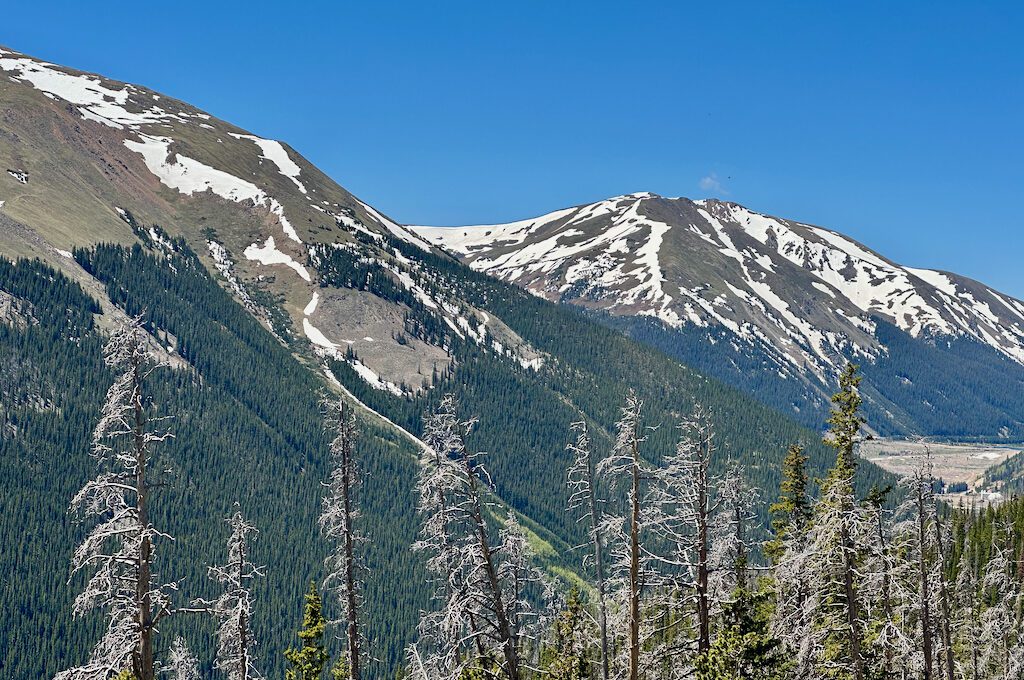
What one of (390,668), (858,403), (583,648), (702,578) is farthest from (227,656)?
(390,668)

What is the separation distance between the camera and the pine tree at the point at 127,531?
18.5m

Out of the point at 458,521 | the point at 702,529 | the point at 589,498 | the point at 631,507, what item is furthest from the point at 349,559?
the point at 702,529

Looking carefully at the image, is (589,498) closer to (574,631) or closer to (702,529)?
(702,529)

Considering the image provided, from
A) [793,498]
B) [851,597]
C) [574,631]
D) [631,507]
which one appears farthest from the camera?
[574,631]

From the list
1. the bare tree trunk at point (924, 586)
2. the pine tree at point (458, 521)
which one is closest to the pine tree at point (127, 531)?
the pine tree at point (458, 521)

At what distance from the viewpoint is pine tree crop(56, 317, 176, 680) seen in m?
18.5

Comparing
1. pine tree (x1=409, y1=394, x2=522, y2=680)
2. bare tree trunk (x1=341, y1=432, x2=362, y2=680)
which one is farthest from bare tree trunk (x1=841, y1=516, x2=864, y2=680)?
bare tree trunk (x1=341, y1=432, x2=362, y2=680)

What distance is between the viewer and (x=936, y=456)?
32.7 metres

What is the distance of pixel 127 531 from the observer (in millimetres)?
18719

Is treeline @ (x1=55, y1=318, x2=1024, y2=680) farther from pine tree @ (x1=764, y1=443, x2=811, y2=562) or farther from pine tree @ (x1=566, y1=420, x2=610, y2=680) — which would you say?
pine tree @ (x1=764, y1=443, x2=811, y2=562)

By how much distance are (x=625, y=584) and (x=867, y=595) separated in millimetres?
7847

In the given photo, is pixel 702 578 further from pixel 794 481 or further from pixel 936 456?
pixel 794 481

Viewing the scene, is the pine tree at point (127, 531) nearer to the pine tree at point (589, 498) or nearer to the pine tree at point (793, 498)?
the pine tree at point (589, 498)

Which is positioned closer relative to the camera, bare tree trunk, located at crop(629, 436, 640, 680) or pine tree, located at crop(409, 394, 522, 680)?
bare tree trunk, located at crop(629, 436, 640, 680)
